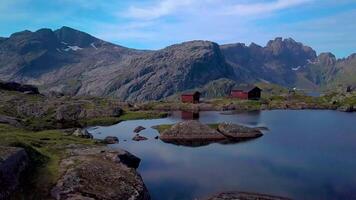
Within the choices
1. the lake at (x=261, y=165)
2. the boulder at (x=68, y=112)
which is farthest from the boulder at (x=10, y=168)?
the boulder at (x=68, y=112)

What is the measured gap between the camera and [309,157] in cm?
6731

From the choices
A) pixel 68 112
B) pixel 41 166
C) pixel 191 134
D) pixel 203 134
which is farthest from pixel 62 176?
pixel 68 112

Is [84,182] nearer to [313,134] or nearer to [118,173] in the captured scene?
[118,173]

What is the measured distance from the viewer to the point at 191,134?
9350 centimetres

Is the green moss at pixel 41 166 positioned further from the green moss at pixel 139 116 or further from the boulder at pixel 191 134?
the green moss at pixel 139 116

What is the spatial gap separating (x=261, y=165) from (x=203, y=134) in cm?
3178

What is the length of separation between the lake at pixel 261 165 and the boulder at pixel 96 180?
155 inches

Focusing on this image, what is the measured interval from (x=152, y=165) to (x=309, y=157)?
27819 mm

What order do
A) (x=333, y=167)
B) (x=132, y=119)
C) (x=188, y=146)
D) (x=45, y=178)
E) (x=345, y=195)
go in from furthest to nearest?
(x=132, y=119)
(x=188, y=146)
(x=333, y=167)
(x=345, y=195)
(x=45, y=178)

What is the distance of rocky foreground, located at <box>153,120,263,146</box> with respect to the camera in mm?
90125

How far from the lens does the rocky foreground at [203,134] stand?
90.1 m

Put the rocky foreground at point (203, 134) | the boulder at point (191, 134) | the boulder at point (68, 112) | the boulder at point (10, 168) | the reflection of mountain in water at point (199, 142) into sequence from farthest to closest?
the boulder at point (68, 112) → the boulder at point (191, 134) → the rocky foreground at point (203, 134) → the reflection of mountain in water at point (199, 142) → the boulder at point (10, 168)

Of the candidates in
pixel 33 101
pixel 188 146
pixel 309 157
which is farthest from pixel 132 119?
pixel 309 157

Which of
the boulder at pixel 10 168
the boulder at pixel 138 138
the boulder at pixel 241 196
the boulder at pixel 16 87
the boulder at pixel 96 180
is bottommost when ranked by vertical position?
the boulder at pixel 138 138
